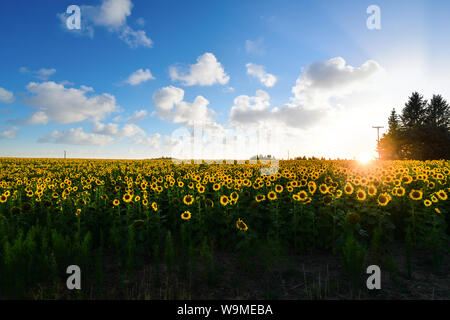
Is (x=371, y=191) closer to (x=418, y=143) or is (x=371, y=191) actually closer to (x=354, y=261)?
(x=354, y=261)

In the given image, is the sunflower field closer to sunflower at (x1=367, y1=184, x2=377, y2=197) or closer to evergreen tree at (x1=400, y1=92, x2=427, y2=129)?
sunflower at (x1=367, y1=184, x2=377, y2=197)

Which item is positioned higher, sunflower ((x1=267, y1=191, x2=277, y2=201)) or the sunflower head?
sunflower ((x1=267, y1=191, x2=277, y2=201))

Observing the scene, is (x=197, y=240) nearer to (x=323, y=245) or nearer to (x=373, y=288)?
(x=323, y=245)

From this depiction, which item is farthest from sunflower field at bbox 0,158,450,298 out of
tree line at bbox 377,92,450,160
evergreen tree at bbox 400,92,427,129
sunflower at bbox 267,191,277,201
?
evergreen tree at bbox 400,92,427,129

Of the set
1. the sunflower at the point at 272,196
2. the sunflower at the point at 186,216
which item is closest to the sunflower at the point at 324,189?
the sunflower at the point at 272,196

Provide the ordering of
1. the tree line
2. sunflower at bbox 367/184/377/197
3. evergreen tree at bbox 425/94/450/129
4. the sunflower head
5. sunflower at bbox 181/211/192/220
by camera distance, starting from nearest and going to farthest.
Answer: the sunflower head < sunflower at bbox 181/211/192/220 < sunflower at bbox 367/184/377/197 < the tree line < evergreen tree at bbox 425/94/450/129

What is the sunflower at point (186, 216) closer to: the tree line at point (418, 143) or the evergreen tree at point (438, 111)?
the tree line at point (418, 143)

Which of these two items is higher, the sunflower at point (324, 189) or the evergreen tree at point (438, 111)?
the evergreen tree at point (438, 111)

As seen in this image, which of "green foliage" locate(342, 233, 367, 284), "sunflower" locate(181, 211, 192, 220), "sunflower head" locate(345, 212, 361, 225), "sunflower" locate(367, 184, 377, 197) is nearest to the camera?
"green foliage" locate(342, 233, 367, 284)

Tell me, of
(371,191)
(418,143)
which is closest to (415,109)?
(418,143)
